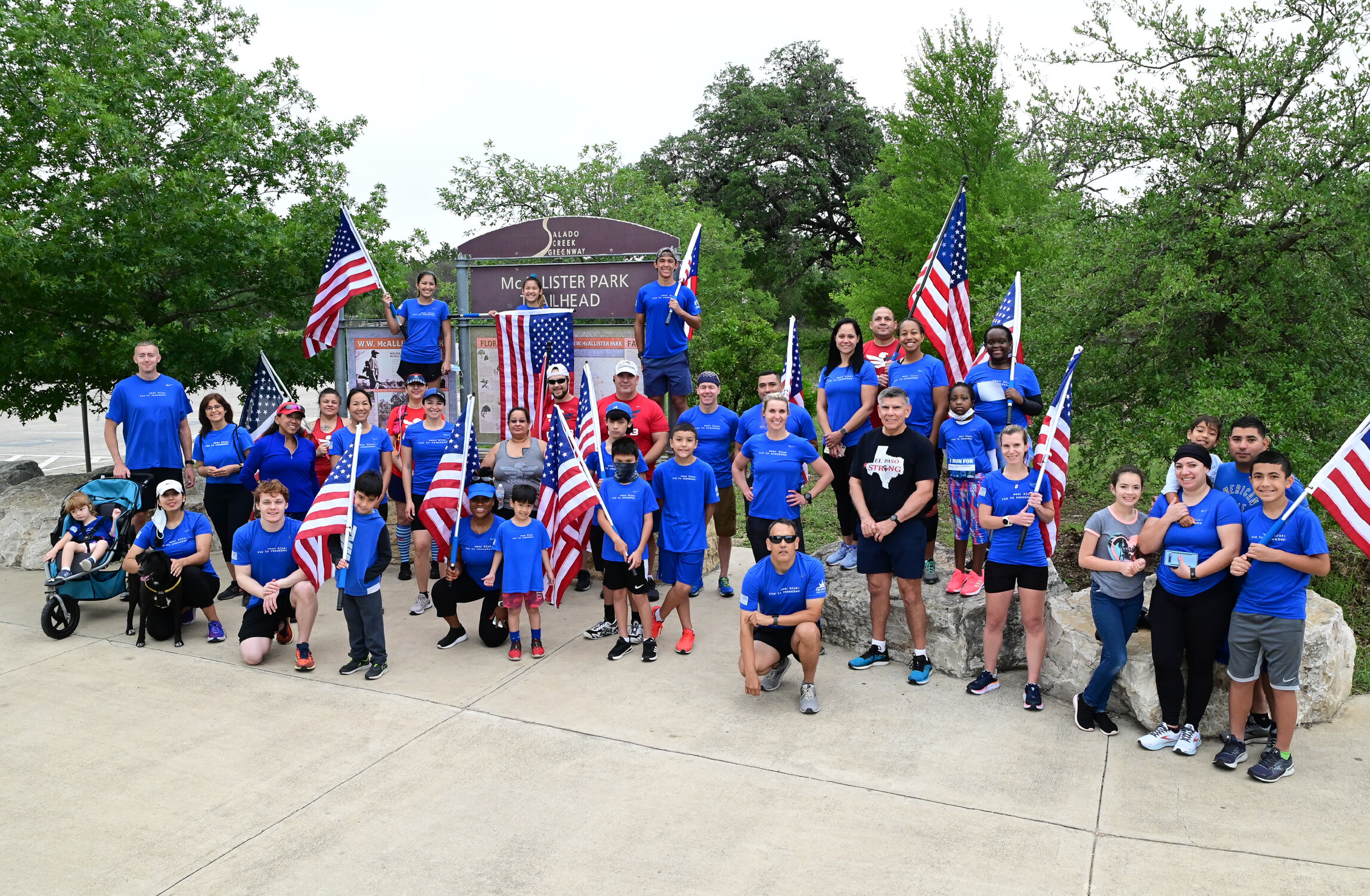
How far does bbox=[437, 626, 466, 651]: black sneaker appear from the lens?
770 centimetres

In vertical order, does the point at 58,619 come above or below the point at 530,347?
below

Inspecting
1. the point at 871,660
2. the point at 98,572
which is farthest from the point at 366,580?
the point at 871,660

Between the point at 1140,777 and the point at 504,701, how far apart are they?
13.1 feet

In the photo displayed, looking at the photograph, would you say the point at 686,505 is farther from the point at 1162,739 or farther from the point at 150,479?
the point at 150,479

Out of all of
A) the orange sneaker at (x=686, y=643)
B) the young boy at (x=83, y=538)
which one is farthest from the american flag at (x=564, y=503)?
the young boy at (x=83, y=538)

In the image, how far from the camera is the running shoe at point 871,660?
7.15 metres

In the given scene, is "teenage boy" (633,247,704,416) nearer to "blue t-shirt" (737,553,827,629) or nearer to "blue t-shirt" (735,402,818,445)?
"blue t-shirt" (735,402,818,445)

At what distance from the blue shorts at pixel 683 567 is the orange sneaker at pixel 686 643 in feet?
1.31

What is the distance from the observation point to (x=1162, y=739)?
19.0 ft

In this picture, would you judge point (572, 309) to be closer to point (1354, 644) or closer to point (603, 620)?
point (603, 620)

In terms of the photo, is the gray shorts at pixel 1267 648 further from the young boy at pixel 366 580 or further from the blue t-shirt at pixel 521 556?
the young boy at pixel 366 580

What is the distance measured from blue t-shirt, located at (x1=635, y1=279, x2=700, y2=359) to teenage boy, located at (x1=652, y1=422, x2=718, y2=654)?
2.54 meters

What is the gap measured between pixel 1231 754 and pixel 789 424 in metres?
3.73

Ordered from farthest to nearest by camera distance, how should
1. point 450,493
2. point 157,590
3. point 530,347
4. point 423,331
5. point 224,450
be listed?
point 530,347
point 423,331
point 224,450
point 450,493
point 157,590
